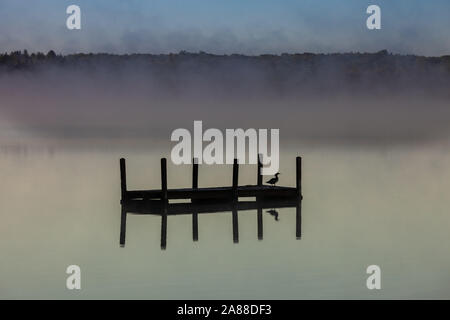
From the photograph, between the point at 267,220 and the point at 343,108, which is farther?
the point at 343,108

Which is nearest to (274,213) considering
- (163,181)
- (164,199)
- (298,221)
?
(298,221)

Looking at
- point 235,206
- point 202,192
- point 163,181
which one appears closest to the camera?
point 163,181

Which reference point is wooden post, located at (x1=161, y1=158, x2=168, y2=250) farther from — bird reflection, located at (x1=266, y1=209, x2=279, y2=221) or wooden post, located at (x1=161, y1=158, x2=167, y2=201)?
bird reflection, located at (x1=266, y1=209, x2=279, y2=221)

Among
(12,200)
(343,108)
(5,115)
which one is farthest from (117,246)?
(343,108)

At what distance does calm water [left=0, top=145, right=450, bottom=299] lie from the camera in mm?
18375

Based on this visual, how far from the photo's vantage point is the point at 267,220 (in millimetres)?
24016

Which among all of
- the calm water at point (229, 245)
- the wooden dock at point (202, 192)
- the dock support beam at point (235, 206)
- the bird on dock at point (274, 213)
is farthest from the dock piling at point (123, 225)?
the bird on dock at point (274, 213)

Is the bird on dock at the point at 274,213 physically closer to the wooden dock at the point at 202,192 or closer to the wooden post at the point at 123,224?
the wooden dock at the point at 202,192

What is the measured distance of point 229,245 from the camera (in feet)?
69.1

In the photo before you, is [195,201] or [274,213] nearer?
[195,201]

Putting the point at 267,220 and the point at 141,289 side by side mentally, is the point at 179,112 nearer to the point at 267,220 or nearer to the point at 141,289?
the point at 267,220

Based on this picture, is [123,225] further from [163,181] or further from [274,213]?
[274,213]

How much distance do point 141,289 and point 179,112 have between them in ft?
186

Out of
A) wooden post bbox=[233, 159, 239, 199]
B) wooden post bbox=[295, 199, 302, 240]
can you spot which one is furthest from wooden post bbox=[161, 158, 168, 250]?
wooden post bbox=[295, 199, 302, 240]
